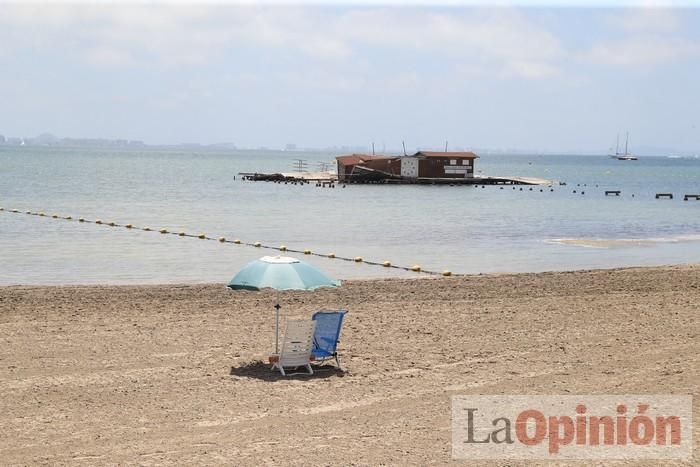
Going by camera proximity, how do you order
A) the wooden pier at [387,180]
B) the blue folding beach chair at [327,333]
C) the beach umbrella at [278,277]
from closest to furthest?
the beach umbrella at [278,277], the blue folding beach chair at [327,333], the wooden pier at [387,180]

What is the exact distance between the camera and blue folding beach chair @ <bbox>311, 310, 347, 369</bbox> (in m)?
11.9

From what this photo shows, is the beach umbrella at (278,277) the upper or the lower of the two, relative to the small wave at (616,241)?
upper

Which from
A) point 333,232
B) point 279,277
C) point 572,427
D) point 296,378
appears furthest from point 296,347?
point 333,232

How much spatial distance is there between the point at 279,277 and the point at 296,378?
1343mm

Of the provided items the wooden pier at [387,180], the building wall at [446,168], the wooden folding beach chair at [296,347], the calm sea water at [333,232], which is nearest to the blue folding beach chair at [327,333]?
the wooden folding beach chair at [296,347]

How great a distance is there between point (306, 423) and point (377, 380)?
2063 millimetres

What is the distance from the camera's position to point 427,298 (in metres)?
18.1

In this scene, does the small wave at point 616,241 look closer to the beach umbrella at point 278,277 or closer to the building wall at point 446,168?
the beach umbrella at point 278,277

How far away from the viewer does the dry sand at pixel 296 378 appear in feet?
28.3

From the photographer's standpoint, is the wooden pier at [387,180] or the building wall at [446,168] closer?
the wooden pier at [387,180]

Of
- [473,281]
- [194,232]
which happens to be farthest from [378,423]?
[194,232]

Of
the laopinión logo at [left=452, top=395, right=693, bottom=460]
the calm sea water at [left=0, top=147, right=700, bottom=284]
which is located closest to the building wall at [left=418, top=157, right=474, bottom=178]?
the calm sea water at [left=0, top=147, right=700, bottom=284]

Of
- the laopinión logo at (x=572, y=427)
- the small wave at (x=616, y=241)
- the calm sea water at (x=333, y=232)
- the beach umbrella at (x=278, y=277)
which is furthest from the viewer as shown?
the small wave at (x=616, y=241)

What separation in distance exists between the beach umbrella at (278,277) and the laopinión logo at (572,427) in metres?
2.66
